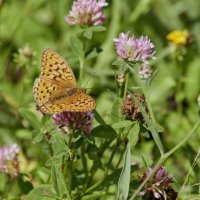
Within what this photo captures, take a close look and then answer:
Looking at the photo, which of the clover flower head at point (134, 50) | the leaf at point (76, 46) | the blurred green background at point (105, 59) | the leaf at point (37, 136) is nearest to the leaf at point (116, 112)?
the clover flower head at point (134, 50)

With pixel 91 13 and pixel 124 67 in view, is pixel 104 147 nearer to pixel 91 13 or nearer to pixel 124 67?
pixel 124 67

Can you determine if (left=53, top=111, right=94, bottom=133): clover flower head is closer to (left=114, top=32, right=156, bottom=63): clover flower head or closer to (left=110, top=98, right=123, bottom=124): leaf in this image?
(left=110, top=98, right=123, bottom=124): leaf

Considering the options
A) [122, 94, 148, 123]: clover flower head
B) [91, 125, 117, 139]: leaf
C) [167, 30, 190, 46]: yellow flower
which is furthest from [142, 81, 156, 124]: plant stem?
[167, 30, 190, 46]: yellow flower

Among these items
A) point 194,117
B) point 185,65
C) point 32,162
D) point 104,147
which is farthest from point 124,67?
point 185,65

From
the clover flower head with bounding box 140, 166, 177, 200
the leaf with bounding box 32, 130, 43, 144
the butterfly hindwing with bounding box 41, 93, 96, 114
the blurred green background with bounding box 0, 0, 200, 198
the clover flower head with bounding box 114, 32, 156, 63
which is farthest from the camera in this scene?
Result: the blurred green background with bounding box 0, 0, 200, 198

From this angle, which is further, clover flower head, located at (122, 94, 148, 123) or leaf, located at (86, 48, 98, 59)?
leaf, located at (86, 48, 98, 59)

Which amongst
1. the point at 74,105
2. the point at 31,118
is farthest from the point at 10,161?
the point at 74,105
